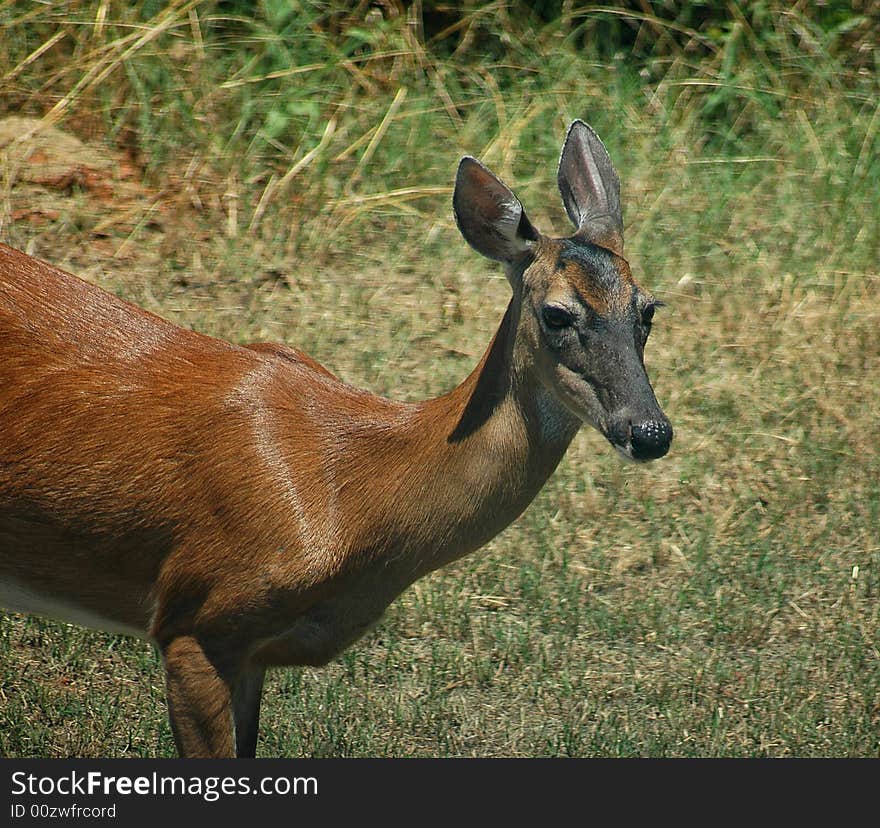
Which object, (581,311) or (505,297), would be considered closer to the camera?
(581,311)

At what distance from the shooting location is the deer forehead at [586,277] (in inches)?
171

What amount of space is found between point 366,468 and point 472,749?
137 centimetres

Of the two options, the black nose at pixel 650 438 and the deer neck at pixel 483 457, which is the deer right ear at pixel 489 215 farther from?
the black nose at pixel 650 438

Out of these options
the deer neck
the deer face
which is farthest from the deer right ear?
the deer neck

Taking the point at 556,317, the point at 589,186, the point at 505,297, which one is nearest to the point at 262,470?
the point at 556,317

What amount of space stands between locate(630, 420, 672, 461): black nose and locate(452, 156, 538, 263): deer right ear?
0.67 meters

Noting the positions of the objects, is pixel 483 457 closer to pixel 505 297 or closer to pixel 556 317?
pixel 556 317

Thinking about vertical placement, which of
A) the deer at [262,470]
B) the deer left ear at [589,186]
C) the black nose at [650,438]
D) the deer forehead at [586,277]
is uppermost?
the deer forehead at [586,277]

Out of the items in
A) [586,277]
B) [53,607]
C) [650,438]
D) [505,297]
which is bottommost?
[505,297]

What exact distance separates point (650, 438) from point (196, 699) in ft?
4.59

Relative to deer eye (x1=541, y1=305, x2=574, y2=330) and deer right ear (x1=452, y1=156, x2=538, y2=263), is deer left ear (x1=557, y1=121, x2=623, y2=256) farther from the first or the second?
deer eye (x1=541, y1=305, x2=574, y2=330)

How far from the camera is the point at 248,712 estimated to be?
16.3 feet

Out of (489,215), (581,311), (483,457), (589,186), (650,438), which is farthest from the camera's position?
(589,186)

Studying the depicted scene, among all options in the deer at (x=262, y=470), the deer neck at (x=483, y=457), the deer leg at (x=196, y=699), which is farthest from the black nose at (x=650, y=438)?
the deer leg at (x=196, y=699)
